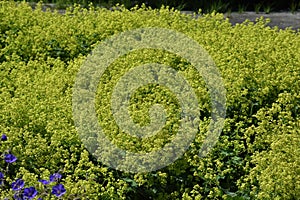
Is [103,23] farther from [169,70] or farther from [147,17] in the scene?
[169,70]

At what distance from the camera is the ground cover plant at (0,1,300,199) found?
11.9 feet

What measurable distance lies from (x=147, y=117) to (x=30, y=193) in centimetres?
104

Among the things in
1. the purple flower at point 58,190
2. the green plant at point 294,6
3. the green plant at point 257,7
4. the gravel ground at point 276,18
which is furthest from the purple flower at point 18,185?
the green plant at point 294,6

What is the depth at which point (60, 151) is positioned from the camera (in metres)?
3.88

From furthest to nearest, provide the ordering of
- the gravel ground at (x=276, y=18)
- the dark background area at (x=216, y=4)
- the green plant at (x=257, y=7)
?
the green plant at (x=257, y=7), the dark background area at (x=216, y=4), the gravel ground at (x=276, y=18)

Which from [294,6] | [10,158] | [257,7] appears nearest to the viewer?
[10,158]

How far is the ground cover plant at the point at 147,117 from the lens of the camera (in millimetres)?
3633

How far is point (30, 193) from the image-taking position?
3303mm

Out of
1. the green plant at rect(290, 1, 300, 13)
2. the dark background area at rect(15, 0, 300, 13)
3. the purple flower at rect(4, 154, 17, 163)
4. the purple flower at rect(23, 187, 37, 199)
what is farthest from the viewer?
the green plant at rect(290, 1, 300, 13)

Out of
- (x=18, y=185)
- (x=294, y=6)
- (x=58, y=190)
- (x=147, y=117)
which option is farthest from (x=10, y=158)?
(x=294, y=6)

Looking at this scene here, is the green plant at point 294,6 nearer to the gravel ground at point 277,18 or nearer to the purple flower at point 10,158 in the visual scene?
the gravel ground at point 277,18

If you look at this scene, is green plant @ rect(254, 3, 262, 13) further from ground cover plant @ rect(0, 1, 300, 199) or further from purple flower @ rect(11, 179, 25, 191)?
purple flower @ rect(11, 179, 25, 191)

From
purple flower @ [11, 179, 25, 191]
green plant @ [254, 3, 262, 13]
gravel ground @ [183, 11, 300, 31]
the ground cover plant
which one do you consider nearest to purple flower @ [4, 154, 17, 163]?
the ground cover plant

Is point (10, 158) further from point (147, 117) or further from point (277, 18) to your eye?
point (277, 18)
